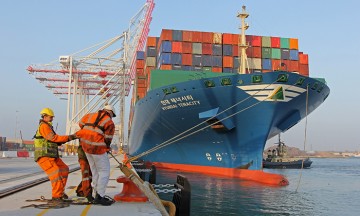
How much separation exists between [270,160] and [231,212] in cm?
3911

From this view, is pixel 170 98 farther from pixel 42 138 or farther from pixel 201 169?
pixel 42 138

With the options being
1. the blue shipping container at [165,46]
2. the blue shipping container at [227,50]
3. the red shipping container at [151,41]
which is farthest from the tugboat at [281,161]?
the blue shipping container at [165,46]

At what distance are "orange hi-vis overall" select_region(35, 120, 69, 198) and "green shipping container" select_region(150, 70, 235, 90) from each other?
15.9 m

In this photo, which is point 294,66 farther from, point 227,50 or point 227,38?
point 227,38

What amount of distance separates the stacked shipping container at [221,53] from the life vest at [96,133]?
20444 mm

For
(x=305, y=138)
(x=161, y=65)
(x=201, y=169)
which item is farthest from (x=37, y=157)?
(x=161, y=65)

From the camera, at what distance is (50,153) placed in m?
6.11

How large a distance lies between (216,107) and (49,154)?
13993mm

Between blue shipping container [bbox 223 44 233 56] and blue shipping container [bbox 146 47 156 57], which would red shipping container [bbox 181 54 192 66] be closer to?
blue shipping container [bbox 223 44 233 56]

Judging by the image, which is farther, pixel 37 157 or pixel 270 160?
pixel 270 160

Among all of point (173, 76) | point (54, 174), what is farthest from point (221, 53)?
point (54, 174)

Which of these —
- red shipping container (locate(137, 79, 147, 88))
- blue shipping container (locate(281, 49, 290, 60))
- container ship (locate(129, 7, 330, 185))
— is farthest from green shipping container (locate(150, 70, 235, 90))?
red shipping container (locate(137, 79, 147, 88))

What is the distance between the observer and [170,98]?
68.4 feet

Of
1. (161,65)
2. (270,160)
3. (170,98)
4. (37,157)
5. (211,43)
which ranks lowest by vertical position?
(270,160)
